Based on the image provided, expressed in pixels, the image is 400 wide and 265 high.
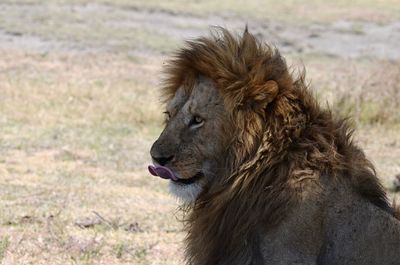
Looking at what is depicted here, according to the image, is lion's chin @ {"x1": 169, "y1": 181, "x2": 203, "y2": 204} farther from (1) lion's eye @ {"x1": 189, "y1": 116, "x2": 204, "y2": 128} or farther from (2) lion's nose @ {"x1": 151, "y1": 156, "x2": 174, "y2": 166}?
(1) lion's eye @ {"x1": 189, "y1": 116, "x2": 204, "y2": 128}

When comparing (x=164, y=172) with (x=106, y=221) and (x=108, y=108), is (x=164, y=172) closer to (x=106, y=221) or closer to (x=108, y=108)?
(x=106, y=221)

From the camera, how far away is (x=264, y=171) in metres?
4.03

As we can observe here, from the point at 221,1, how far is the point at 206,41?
25519 mm

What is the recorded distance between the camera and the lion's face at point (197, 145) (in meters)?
4.08

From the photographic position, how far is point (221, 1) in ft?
96.8

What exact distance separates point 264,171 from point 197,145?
11.4 inches


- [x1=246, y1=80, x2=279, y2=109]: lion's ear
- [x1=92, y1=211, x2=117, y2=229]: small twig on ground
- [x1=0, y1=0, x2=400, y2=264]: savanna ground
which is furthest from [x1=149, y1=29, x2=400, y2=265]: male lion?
[x1=92, y1=211, x2=117, y2=229]: small twig on ground

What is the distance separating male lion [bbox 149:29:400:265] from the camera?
13.0 feet

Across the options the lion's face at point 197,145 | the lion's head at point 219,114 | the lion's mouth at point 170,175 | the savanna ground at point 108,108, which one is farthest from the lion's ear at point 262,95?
the savanna ground at point 108,108

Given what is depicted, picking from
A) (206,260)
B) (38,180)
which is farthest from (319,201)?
(38,180)

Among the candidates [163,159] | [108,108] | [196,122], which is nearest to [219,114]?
[196,122]

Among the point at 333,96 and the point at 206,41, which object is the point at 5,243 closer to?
the point at 206,41

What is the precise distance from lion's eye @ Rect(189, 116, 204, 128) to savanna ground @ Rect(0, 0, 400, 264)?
3.50ft

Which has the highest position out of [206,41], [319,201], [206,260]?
[206,41]
